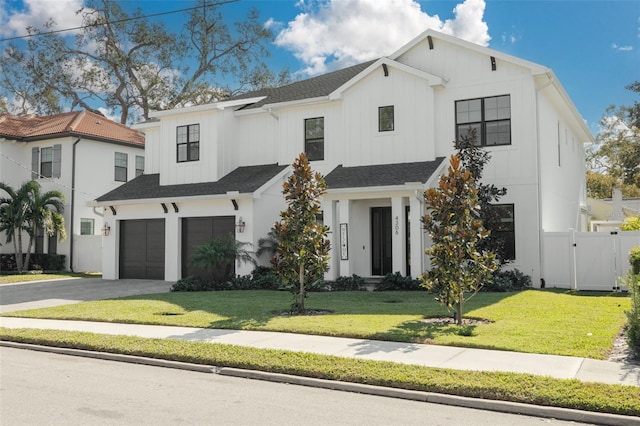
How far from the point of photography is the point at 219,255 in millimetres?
18156

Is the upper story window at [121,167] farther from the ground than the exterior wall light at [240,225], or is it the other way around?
the upper story window at [121,167]

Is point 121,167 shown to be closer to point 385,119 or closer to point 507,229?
point 385,119

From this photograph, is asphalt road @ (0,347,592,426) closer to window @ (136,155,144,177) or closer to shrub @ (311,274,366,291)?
shrub @ (311,274,366,291)

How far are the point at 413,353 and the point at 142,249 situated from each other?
16066mm

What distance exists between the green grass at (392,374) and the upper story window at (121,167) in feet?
67.3

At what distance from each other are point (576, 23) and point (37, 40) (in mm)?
35740

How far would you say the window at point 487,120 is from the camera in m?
17.8

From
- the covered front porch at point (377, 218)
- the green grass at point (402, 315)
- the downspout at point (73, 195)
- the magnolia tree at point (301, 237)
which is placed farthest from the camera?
the downspout at point (73, 195)

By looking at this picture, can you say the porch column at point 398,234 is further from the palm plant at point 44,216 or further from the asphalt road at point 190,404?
the palm plant at point 44,216

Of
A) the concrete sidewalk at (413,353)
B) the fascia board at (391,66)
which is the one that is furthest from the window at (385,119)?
the concrete sidewalk at (413,353)

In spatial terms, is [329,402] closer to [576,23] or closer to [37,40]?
[576,23]

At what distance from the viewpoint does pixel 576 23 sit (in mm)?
21156

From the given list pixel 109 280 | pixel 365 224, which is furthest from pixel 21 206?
pixel 365 224

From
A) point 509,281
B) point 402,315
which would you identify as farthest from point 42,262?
point 509,281
